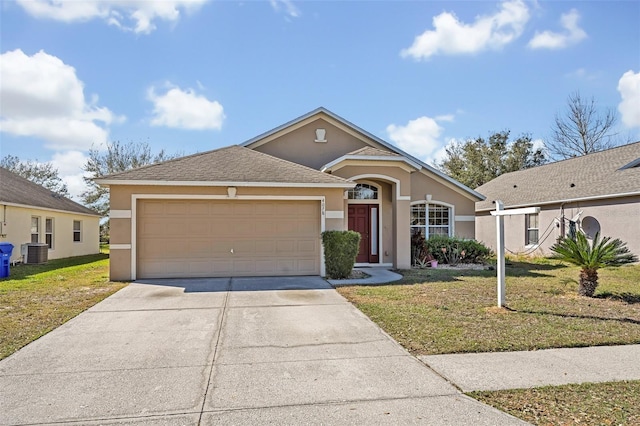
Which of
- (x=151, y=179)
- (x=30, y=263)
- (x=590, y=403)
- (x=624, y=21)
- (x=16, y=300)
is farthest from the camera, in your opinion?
(x=30, y=263)

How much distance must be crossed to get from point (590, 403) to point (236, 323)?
4834mm

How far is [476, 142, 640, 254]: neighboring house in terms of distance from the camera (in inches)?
613

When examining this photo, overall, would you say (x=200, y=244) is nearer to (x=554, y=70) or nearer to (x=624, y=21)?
(x=624, y=21)

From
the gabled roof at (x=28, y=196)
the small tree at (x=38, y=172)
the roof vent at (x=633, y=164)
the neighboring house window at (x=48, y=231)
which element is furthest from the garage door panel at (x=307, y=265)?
the small tree at (x=38, y=172)

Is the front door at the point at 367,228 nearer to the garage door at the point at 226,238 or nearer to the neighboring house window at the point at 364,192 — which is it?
the neighboring house window at the point at 364,192

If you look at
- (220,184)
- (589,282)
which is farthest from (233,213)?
(589,282)

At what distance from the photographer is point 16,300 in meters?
8.62

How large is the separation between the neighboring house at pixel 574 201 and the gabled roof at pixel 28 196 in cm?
2146

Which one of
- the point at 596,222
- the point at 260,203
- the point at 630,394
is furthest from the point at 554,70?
the point at 630,394

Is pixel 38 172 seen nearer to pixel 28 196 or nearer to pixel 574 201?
pixel 28 196

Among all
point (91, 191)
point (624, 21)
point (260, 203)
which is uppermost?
point (624, 21)

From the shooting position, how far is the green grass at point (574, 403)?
3.51 m

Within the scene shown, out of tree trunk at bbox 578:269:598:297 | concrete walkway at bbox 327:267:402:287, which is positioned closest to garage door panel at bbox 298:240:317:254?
concrete walkway at bbox 327:267:402:287

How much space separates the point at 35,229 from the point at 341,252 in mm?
14887
